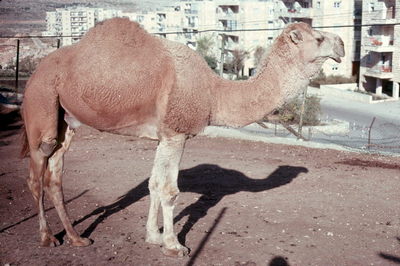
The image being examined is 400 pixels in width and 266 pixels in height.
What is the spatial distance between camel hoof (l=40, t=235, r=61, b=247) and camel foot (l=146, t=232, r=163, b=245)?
1156mm

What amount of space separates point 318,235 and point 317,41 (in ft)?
8.79

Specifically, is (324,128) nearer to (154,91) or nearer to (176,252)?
(176,252)

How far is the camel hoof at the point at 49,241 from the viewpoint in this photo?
7.33m

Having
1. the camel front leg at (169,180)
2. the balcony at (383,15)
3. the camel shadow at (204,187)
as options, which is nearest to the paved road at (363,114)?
the balcony at (383,15)

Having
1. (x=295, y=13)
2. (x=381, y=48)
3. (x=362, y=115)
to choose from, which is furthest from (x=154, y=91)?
(x=295, y=13)

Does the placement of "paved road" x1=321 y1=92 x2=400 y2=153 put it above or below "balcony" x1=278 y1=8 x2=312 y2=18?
below

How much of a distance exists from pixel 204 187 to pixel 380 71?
1652 inches

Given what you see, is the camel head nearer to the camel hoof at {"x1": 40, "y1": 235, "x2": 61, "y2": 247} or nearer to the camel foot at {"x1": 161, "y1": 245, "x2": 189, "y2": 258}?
the camel foot at {"x1": 161, "y1": 245, "x2": 189, "y2": 258}

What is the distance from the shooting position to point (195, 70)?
7.12 metres

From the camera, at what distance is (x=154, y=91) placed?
692 centimetres

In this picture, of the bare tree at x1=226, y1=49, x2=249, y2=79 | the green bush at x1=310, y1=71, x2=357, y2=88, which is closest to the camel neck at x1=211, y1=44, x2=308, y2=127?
the green bush at x1=310, y1=71, x2=357, y2=88

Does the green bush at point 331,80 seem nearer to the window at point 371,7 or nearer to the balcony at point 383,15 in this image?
the balcony at point 383,15

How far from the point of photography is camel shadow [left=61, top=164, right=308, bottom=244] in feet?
28.2

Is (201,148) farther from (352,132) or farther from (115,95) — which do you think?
(352,132)
